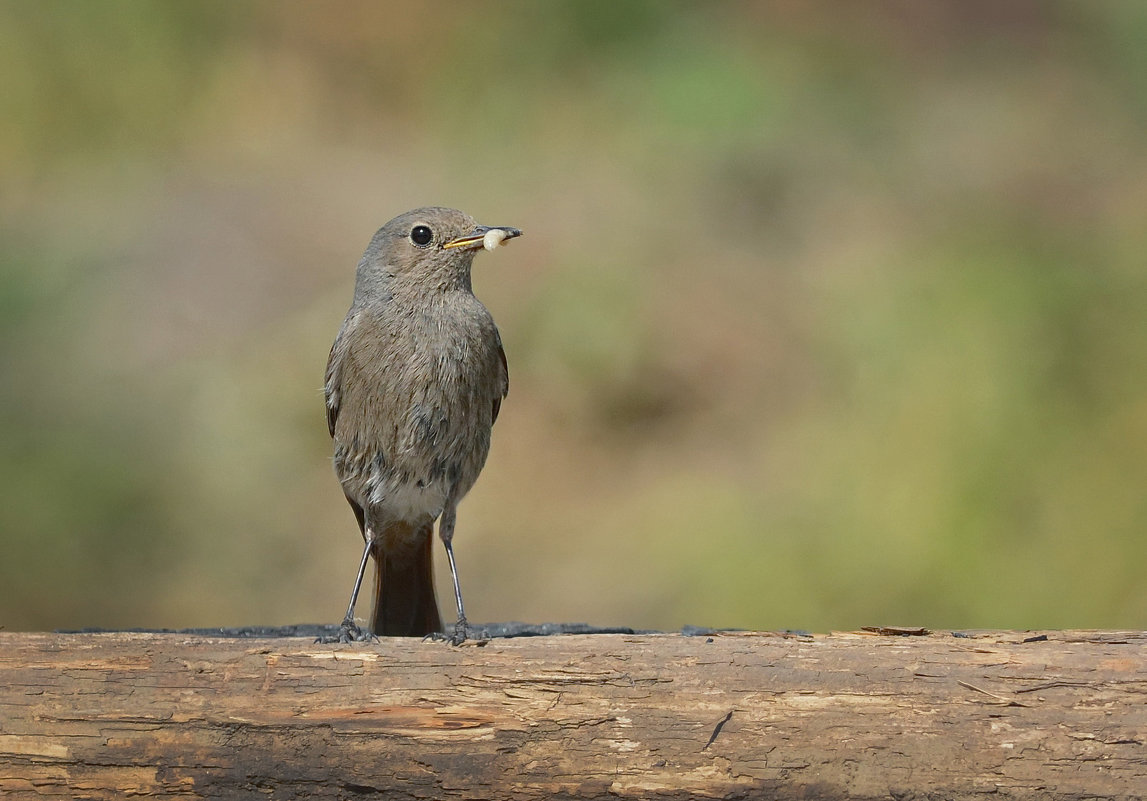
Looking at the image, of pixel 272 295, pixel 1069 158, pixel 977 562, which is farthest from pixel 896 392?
pixel 272 295

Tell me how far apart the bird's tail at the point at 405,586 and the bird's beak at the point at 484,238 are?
0.93 meters

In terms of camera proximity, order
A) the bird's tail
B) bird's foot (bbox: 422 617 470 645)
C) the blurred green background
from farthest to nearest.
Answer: the blurred green background, the bird's tail, bird's foot (bbox: 422 617 470 645)

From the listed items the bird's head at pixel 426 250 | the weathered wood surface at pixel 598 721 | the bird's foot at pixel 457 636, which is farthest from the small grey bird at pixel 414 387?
the weathered wood surface at pixel 598 721

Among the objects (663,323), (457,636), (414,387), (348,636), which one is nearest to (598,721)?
(457,636)

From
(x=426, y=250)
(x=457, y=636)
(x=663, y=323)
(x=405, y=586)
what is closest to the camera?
(x=457, y=636)

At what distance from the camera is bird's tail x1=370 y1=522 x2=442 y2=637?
169 inches

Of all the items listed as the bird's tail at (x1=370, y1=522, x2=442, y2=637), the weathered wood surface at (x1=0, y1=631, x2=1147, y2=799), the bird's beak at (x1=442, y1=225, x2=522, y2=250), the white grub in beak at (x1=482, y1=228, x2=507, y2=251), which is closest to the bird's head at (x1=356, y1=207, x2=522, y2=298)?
the bird's beak at (x1=442, y1=225, x2=522, y2=250)

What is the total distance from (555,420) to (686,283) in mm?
1235

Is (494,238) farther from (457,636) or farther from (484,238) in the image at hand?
(457,636)

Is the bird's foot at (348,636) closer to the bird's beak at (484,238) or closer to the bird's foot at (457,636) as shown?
the bird's foot at (457,636)

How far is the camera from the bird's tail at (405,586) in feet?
14.1

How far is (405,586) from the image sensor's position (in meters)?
4.39

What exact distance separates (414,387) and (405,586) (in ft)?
2.39

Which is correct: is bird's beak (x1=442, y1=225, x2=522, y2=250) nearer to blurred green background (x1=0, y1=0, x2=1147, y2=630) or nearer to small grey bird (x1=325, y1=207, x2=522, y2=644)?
small grey bird (x1=325, y1=207, x2=522, y2=644)
